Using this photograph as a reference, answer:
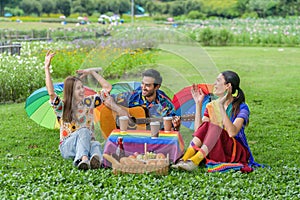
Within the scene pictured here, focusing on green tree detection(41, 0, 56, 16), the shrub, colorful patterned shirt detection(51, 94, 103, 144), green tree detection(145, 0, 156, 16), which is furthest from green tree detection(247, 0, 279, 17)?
colorful patterned shirt detection(51, 94, 103, 144)

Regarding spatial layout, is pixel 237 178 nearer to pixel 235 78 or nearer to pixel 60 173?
pixel 235 78

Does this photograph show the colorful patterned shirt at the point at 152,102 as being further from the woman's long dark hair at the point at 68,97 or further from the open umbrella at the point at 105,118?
the woman's long dark hair at the point at 68,97

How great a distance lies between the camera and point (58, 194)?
4.72m

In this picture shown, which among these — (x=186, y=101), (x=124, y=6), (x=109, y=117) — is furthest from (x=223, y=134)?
(x=124, y=6)

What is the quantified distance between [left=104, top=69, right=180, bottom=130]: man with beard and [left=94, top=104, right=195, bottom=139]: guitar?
49 millimetres

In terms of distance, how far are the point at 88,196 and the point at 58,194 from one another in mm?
250

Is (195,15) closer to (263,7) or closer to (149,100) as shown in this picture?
(263,7)

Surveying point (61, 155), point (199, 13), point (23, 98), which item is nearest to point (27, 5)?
point (199, 13)

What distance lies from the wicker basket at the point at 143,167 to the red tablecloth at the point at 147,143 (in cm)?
23

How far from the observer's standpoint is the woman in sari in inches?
212

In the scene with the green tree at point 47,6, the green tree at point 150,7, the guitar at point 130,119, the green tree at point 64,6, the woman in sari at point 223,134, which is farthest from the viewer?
the green tree at point 150,7

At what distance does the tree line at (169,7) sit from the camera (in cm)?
4150

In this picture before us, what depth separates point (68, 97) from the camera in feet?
19.1

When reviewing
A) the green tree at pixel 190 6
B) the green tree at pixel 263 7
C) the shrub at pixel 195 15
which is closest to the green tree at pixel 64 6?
the shrub at pixel 195 15
